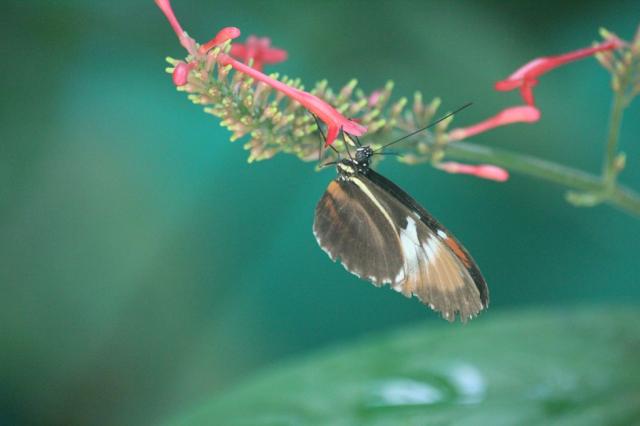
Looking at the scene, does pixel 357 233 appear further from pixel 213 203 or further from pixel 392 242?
pixel 213 203

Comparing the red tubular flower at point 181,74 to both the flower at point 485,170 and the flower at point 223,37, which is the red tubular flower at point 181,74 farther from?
the flower at point 485,170

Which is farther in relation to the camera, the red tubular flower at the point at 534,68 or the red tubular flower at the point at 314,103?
the red tubular flower at the point at 534,68

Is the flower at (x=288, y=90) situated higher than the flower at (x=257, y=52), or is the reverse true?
the flower at (x=257, y=52)

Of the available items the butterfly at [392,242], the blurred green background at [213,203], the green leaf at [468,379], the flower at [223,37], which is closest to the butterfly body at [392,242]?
the butterfly at [392,242]

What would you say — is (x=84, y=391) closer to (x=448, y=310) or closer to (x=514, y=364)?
(x=514, y=364)

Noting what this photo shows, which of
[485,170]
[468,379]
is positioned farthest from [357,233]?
[468,379]

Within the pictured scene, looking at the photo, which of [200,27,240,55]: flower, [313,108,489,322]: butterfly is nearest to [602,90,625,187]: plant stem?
[313,108,489,322]: butterfly

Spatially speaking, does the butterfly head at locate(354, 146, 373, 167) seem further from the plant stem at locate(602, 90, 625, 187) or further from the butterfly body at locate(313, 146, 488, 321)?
the plant stem at locate(602, 90, 625, 187)

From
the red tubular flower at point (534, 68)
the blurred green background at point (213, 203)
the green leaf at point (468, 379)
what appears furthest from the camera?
the blurred green background at point (213, 203)
